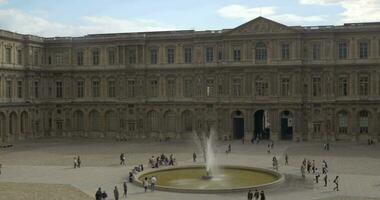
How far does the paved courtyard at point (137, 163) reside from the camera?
38.2 meters

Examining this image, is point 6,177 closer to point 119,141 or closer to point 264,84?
point 119,141

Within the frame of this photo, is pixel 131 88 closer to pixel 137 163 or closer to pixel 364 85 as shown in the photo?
pixel 137 163

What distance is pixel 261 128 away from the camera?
246ft

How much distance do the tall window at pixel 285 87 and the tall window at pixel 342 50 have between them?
6.99 meters

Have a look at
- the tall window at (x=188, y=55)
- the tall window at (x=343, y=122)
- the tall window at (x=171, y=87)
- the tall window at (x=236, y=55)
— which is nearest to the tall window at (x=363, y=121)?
the tall window at (x=343, y=122)

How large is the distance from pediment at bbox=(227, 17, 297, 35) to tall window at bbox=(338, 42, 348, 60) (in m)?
5.84

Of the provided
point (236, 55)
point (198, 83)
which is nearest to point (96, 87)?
point (198, 83)

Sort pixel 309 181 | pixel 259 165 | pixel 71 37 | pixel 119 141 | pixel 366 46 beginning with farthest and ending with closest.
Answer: pixel 71 37 < pixel 119 141 < pixel 366 46 < pixel 259 165 < pixel 309 181

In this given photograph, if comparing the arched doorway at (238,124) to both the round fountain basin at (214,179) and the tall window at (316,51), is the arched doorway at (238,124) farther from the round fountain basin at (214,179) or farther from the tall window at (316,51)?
the round fountain basin at (214,179)

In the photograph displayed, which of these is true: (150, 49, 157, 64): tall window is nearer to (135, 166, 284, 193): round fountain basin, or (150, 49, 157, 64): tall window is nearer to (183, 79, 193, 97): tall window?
(183, 79, 193, 97): tall window

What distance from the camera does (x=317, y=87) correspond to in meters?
70.6

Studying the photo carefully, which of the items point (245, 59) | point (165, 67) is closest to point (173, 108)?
point (165, 67)

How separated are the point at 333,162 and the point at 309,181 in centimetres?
1042

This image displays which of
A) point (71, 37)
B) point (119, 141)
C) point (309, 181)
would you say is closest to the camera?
point (309, 181)
